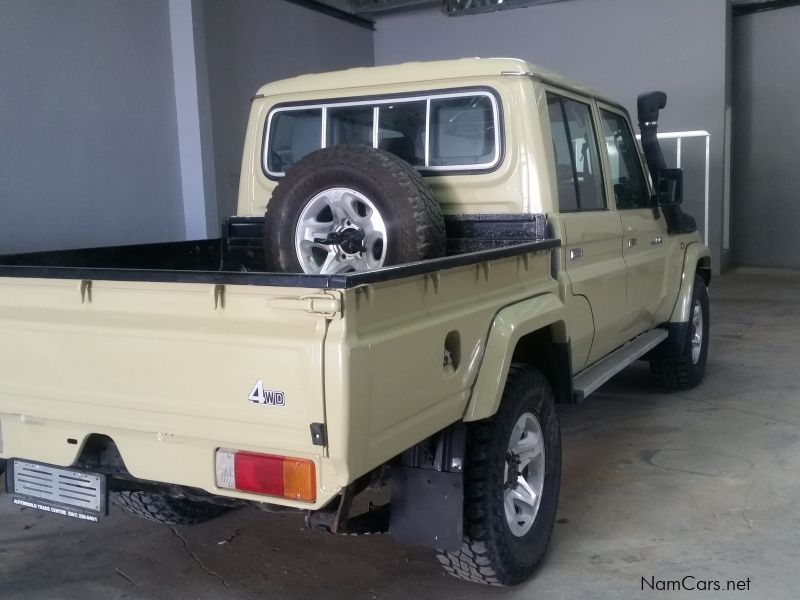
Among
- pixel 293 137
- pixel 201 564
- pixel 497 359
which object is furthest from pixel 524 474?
pixel 293 137

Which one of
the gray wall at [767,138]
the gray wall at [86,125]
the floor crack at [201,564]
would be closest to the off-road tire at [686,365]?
the floor crack at [201,564]

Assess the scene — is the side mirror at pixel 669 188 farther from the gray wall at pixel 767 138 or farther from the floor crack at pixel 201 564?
the gray wall at pixel 767 138

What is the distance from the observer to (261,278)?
198cm

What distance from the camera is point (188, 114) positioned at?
27.7 feet

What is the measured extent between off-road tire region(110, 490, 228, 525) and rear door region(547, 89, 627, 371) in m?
1.81

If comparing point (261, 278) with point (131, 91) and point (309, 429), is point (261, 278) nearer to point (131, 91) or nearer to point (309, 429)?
point (309, 429)

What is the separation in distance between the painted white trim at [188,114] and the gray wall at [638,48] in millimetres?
5802

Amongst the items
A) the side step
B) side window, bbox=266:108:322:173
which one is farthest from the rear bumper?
side window, bbox=266:108:322:173

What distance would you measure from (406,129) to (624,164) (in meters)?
1.51

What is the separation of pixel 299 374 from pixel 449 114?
74.7 inches

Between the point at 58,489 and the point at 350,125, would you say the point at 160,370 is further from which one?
the point at 350,125

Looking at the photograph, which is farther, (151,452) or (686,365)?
(686,365)

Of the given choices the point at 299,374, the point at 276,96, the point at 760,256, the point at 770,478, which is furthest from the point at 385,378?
the point at 760,256

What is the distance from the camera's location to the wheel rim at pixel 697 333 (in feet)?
17.9
